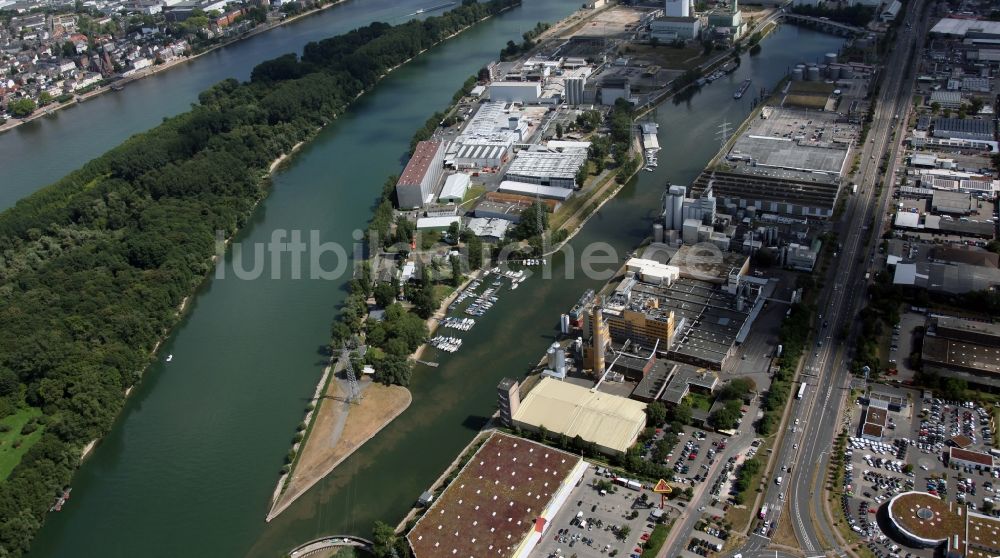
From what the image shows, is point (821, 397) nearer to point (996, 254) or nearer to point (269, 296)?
point (996, 254)

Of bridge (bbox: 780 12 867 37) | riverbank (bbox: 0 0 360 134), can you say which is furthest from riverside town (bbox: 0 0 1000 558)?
bridge (bbox: 780 12 867 37)

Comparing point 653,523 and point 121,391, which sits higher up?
point 121,391

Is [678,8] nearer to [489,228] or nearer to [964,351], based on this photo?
[489,228]

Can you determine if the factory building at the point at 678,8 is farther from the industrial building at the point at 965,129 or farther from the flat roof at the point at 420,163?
the flat roof at the point at 420,163

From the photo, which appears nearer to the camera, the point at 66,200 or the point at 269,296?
the point at 269,296

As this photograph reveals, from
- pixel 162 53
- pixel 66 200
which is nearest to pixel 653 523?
pixel 66 200

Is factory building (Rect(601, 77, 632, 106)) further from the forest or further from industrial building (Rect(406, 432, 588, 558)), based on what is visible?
industrial building (Rect(406, 432, 588, 558))

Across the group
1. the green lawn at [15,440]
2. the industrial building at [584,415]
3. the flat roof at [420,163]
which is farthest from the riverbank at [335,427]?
the flat roof at [420,163]
